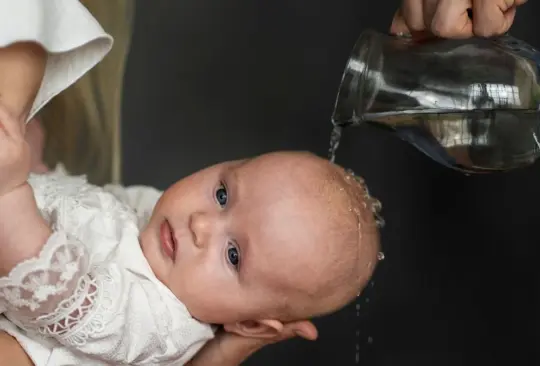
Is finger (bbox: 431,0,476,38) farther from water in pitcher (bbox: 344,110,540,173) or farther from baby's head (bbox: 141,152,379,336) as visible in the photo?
baby's head (bbox: 141,152,379,336)

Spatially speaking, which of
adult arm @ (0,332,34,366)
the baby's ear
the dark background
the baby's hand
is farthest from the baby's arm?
the dark background

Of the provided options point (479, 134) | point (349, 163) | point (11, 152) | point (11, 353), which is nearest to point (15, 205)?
point (11, 152)

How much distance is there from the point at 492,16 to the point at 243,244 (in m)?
0.33

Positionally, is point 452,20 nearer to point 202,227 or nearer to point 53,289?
point 202,227

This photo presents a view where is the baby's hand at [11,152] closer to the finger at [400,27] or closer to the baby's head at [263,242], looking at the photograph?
the baby's head at [263,242]

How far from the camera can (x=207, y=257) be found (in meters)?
0.82

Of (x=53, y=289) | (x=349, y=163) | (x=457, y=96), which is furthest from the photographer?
(x=349, y=163)

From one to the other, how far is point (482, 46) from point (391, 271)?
20.4 inches

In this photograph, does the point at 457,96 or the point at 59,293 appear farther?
the point at 457,96

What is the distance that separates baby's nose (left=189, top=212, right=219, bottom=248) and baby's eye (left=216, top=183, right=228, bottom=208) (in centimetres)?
3

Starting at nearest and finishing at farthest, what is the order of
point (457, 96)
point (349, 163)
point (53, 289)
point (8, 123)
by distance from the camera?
point (8, 123)
point (53, 289)
point (457, 96)
point (349, 163)

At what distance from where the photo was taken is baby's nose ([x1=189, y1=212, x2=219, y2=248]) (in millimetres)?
822

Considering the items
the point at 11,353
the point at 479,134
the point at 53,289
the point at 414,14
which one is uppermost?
the point at 414,14

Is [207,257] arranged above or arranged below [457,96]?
below
